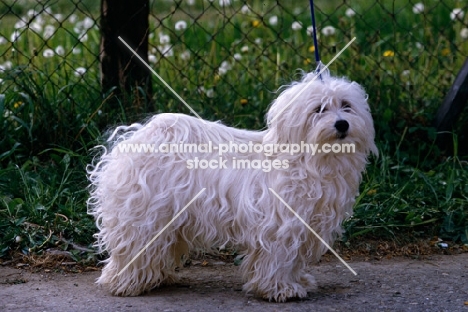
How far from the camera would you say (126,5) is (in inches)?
213

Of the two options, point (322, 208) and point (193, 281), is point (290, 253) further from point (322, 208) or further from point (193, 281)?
point (193, 281)

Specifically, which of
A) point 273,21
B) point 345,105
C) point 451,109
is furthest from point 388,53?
point 345,105

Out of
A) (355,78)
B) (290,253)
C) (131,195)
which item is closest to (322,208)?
(290,253)

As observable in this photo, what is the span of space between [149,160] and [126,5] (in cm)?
200

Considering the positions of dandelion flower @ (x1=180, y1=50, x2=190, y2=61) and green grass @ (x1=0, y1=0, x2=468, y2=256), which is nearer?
green grass @ (x1=0, y1=0, x2=468, y2=256)

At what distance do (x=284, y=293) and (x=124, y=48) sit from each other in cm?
237

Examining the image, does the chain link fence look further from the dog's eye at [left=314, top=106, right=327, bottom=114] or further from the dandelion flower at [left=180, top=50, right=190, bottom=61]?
the dog's eye at [left=314, top=106, right=327, bottom=114]

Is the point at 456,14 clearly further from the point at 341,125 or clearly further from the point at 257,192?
the point at 257,192

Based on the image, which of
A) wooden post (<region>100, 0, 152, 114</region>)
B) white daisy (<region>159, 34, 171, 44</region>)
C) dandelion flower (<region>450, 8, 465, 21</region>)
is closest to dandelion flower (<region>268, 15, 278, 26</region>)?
white daisy (<region>159, 34, 171, 44</region>)

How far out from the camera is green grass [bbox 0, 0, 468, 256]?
4.67 m

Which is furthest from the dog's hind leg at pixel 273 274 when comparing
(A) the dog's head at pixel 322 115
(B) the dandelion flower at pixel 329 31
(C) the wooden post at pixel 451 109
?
(B) the dandelion flower at pixel 329 31

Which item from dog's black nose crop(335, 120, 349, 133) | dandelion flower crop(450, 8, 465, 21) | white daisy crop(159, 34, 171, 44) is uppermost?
dandelion flower crop(450, 8, 465, 21)

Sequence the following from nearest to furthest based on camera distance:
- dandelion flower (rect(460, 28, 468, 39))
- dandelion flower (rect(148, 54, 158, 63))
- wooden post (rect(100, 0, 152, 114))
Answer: wooden post (rect(100, 0, 152, 114)) < dandelion flower (rect(148, 54, 158, 63)) < dandelion flower (rect(460, 28, 468, 39))

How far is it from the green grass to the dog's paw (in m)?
0.92
